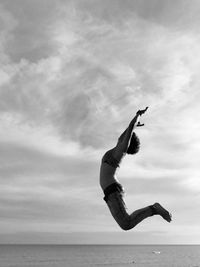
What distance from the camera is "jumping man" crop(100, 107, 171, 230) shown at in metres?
8.49

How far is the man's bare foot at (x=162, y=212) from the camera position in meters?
8.49

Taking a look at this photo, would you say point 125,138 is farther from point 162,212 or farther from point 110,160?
point 162,212

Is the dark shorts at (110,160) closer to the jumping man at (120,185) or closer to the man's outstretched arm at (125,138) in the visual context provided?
the jumping man at (120,185)

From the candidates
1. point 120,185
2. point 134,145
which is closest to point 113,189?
point 120,185

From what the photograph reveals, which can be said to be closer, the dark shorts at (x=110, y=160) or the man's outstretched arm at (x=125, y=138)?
the man's outstretched arm at (x=125, y=138)

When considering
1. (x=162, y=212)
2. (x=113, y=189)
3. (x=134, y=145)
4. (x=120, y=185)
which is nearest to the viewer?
(x=162, y=212)

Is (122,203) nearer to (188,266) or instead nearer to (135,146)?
(135,146)

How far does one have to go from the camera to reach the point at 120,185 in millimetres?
8789

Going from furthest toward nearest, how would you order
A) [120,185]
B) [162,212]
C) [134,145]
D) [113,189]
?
[134,145] → [120,185] → [113,189] → [162,212]

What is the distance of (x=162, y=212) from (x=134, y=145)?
4.91 feet

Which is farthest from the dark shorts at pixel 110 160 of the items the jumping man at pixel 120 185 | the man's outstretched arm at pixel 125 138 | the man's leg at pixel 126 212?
the man's leg at pixel 126 212

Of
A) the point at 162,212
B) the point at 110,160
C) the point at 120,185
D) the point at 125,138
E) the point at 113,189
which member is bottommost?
the point at 162,212

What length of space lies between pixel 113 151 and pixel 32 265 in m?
144

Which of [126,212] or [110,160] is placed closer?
[126,212]
